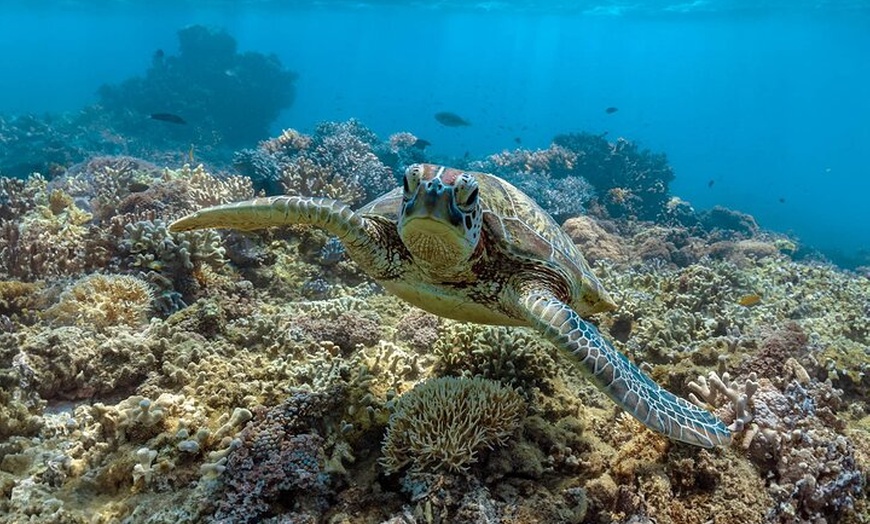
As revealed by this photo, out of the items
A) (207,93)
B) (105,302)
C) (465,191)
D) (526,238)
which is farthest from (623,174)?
(207,93)

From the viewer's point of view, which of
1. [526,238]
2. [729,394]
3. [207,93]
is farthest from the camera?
[207,93]

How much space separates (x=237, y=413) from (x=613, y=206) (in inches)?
600

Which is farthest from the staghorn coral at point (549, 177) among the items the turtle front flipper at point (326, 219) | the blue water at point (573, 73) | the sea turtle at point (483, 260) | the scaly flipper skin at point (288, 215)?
the blue water at point (573, 73)

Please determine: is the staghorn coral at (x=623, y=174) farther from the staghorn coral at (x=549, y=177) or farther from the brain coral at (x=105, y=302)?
the brain coral at (x=105, y=302)

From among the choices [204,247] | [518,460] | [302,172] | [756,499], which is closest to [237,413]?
[518,460]

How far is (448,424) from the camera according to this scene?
9.51ft


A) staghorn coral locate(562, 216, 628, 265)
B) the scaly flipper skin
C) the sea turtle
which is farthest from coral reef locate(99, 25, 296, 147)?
the sea turtle

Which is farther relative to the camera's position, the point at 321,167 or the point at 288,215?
the point at 321,167

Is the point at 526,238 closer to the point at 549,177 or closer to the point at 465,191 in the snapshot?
the point at 465,191

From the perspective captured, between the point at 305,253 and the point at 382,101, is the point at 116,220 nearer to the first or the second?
the point at 305,253

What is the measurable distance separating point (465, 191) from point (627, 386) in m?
1.43

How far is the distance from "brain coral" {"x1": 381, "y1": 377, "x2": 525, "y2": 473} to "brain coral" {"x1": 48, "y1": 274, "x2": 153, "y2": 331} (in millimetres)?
2929

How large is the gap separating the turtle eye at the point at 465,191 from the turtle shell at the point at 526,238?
57cm

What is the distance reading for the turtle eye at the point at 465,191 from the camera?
9.18 feet
